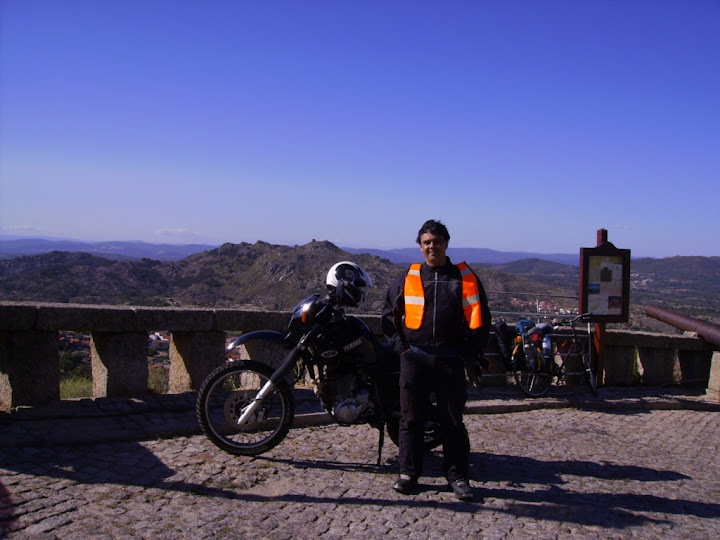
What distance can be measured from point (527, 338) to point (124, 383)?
16.4 ft

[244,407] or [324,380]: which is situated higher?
[324,380]

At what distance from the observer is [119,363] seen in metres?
6.64

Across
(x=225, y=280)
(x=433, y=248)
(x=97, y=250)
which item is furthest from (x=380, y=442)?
(x=97, y=250)

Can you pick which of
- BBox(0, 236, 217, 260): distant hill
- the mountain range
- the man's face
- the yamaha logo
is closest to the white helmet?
the yamaha logo

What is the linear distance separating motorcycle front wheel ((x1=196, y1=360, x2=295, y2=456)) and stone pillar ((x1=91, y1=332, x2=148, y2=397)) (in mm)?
1434

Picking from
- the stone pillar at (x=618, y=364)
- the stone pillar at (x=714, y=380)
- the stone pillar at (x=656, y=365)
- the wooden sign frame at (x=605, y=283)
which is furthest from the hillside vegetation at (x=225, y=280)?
the stone pillar at (x=714, y=380)

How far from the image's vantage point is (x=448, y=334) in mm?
4973

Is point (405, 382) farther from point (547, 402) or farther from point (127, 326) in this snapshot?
point (547, 402)

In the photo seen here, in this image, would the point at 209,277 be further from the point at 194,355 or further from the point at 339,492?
the point at 339,492

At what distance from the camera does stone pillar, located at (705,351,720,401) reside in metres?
9.30

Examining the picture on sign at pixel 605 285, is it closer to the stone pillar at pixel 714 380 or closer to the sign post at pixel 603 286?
the sign post at pixel 603 286

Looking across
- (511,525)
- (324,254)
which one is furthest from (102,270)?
(511,525)

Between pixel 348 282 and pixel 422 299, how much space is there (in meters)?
0.78

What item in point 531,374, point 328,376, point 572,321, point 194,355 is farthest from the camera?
point 572,321
